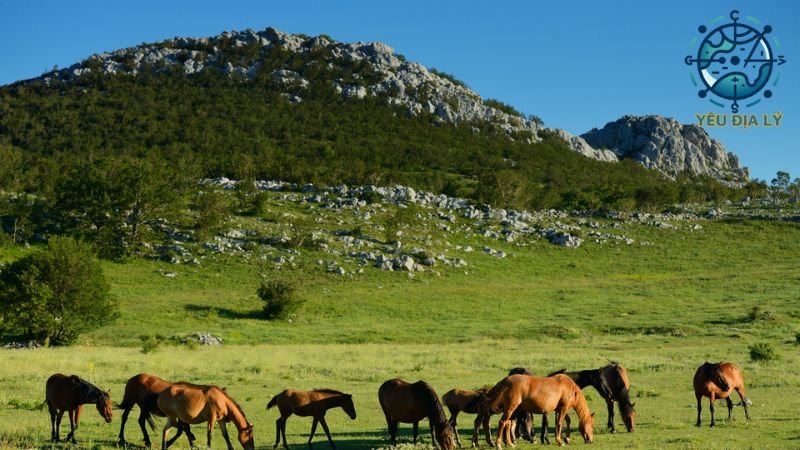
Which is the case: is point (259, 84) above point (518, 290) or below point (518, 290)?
above

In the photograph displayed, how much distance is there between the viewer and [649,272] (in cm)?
7750

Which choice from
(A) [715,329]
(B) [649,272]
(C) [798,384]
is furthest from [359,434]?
(B) [649,272]

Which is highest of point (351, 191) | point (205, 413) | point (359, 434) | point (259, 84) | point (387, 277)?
point (259, 84)

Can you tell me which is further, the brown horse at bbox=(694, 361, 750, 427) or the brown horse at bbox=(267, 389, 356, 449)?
the brown horse at bbox=(694, 361, 750, 427)

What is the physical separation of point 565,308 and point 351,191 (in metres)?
50.3

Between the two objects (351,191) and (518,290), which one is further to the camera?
(351,191)

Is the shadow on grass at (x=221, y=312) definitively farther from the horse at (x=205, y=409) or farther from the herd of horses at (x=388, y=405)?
the horse at (x=205, y=409)

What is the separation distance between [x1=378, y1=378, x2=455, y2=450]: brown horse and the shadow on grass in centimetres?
3895

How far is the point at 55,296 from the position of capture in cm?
4262

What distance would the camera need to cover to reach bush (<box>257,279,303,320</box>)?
5194 centimetres

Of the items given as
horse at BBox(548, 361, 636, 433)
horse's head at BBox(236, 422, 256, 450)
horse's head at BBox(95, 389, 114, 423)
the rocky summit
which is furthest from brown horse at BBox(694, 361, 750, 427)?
the rocky summit

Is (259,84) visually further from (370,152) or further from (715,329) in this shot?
(715,329)

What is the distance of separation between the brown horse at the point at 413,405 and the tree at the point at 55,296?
3434cm

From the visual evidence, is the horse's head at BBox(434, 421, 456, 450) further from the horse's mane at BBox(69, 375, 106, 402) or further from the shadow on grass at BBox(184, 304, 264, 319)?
the shadow on grass at BBox(184, 304, 264, 319)
